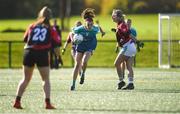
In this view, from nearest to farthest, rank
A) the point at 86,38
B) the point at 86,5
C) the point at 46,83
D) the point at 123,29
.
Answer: the point at 46,83 < the point at 123,29 < the point at 86,38 < the point at 86,5

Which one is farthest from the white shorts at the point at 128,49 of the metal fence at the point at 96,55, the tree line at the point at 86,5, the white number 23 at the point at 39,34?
the tree line at the point at 86,5

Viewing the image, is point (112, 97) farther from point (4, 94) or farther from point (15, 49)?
point (15, 49)

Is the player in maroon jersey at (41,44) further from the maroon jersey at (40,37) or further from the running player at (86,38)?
the running player at (86,38)

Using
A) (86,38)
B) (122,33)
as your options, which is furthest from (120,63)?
(86,38)

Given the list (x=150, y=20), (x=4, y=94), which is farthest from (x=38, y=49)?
(x=150, y=20)

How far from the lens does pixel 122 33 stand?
2217cm

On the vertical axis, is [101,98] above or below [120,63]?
below

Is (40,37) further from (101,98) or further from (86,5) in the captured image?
(86,5)

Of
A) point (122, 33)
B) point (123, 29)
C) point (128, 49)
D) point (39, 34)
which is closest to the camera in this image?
point (39, 34)

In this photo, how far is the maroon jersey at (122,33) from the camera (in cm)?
2205

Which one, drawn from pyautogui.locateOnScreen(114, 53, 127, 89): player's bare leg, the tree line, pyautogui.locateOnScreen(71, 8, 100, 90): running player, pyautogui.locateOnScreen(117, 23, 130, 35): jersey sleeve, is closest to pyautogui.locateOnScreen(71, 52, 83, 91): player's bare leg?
pyautogui.locateOnScreen(71, 8, 100, 90): running player

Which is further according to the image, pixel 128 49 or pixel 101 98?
pixel 128 49

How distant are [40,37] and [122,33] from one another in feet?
17.4

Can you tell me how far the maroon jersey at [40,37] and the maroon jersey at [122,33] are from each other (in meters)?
5.04
